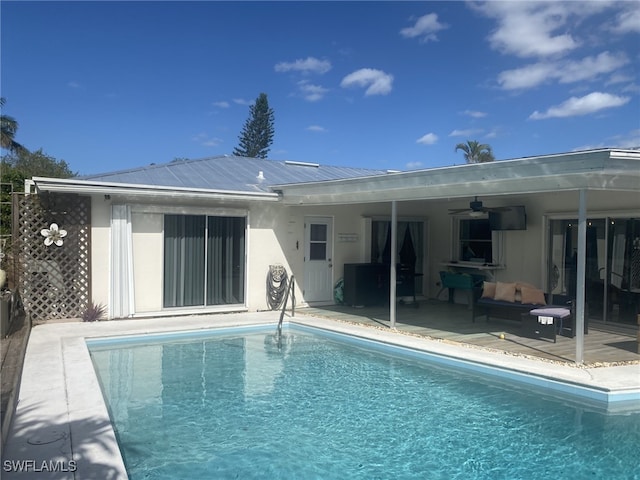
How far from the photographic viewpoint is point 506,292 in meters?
9.65

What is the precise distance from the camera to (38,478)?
11.2ft

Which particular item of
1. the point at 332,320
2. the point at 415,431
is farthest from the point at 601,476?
the point at 332,320

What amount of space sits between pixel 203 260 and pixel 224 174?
9.07 ft

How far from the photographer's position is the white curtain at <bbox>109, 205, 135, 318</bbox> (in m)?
9.93

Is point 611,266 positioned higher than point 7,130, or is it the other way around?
point 7,130

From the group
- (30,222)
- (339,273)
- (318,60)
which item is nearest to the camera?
(30,222)

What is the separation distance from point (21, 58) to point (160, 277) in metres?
9.07

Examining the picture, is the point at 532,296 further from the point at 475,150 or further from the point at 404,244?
the point at 475,150

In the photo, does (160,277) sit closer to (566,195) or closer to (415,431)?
(415,431)

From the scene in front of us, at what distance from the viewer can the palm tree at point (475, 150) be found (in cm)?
3919

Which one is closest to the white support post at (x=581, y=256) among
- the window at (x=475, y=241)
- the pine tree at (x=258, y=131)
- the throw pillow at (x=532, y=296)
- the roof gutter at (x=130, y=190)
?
Result: the throw pillow at (x=532, y=296)

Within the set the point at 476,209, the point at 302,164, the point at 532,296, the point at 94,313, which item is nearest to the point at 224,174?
the point at 302,164

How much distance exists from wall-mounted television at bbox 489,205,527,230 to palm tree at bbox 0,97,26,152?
98.4 ft

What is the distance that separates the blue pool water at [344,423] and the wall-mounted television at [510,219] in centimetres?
506
